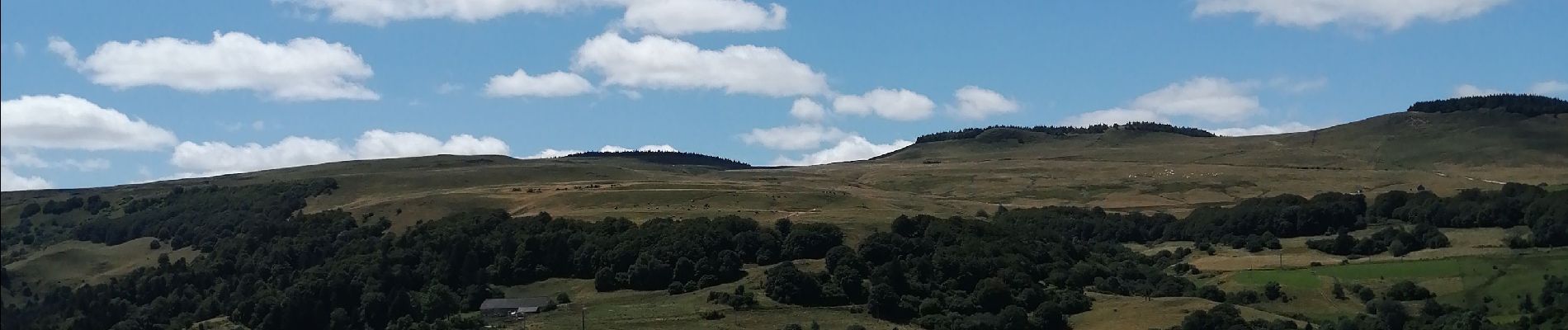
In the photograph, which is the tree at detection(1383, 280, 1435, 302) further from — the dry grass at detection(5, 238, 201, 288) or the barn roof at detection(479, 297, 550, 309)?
the dry grass at detection(5, 238, 201, 288)

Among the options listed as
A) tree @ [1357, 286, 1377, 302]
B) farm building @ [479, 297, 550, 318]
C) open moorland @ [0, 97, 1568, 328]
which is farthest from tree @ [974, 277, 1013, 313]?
farm building @ [479, 297, 550, 318]

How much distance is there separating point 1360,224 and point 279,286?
12984 cm

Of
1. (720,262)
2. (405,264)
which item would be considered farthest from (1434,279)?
(405,264)

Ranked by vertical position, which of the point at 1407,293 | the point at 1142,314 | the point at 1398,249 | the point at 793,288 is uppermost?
the point at 1398,249

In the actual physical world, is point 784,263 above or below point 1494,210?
below

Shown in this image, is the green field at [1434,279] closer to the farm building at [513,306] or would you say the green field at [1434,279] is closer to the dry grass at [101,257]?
the farm building at [513,306]

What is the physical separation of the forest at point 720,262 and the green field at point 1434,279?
2.57 meters

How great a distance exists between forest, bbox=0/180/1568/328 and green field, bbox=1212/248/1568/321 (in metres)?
2.57

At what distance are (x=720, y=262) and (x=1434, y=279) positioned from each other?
68.3 meters

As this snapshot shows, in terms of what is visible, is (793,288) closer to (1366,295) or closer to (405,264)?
(405,264)

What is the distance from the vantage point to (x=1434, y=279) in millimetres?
126062

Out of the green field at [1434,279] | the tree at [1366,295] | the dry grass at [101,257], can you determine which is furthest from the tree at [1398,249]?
the dry grass at [101,257]

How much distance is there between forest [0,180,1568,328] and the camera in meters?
124

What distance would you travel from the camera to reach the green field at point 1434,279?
4660 inches
